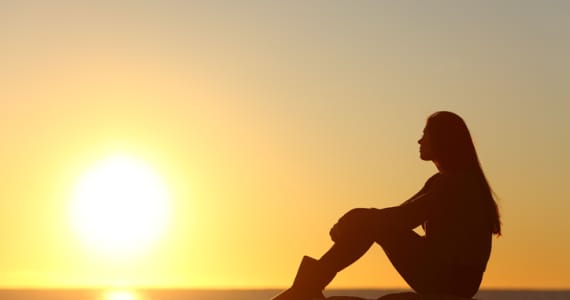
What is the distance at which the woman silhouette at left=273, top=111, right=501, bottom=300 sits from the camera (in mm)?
12734

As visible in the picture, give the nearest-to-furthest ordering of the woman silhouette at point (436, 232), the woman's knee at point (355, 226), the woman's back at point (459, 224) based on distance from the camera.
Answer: the woman's knee at point (355, 226) → the woman silhouette at point (436, 232) → the woman's back at point (459, 224)

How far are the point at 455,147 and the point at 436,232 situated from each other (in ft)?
3.01

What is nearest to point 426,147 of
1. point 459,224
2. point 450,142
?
point 450,142

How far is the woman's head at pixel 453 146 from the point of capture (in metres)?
13.1

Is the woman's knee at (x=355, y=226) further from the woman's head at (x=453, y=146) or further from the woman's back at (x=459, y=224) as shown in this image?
the woman's head at (x=453, y=146)

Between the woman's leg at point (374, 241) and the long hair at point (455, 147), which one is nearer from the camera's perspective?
the woman's leg at point (374, 241)

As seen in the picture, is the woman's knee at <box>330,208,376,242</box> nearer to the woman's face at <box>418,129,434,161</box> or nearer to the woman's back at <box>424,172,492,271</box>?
the woman's back at <box>424,172,492,271</box>

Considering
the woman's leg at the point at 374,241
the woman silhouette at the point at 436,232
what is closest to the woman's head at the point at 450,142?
the woman silhouette at the point at 436,232

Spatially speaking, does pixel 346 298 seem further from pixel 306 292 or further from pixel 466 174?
pixel 466 174

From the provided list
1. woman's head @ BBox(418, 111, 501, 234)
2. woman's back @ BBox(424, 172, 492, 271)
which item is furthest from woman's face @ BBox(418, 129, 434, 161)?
woman's back @ BBox(424, 172, 492, 271)

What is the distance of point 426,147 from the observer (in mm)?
13281

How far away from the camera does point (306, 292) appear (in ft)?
42.4

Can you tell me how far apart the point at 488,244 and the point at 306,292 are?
1981mm

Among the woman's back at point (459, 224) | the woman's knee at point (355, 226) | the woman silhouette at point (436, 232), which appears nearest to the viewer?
the woman's knee at point (355, 226)
